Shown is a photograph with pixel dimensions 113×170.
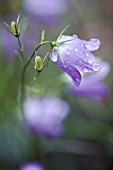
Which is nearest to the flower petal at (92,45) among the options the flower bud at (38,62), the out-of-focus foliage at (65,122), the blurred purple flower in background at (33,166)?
the flower bud at (38,62)

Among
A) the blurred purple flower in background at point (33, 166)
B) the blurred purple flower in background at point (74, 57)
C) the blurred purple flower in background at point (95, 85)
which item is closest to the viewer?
the blurred purple flower in background at point (74, 57)

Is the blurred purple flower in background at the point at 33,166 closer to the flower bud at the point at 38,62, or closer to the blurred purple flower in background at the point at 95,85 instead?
the blurred purple flower in background at the point at 95,85

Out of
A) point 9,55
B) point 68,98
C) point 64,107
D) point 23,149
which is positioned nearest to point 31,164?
point 23,149

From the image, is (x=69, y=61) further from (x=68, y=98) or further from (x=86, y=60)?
(x=68, y=98)

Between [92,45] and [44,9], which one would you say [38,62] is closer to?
[92,45]

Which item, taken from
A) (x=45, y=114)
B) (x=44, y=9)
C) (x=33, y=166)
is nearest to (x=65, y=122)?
(x=45, y=114)

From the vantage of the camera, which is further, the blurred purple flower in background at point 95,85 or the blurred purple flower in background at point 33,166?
the blurred purple flower in background at point 95,85

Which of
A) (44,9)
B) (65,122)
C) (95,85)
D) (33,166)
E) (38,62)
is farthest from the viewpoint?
(44,9)

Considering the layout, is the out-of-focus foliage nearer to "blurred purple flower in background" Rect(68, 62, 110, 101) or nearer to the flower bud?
"blurred purple flower in background" Rect(68, 62, 110, 101)
